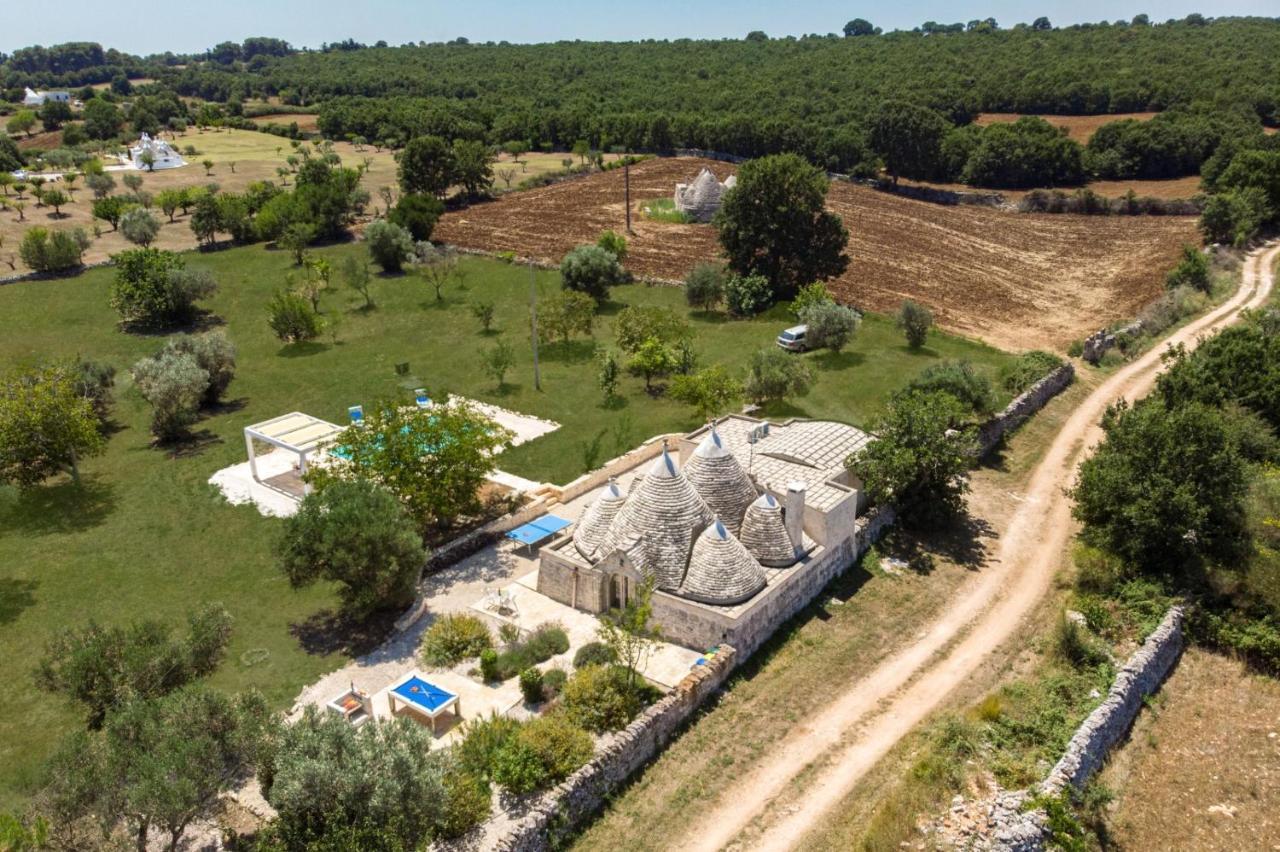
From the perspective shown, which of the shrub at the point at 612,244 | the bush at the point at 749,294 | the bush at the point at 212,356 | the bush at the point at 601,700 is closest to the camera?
the bush at the point at 601,700

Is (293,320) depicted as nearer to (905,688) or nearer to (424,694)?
(424,694)

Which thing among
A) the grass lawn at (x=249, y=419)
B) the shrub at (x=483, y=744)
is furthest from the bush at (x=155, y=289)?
the shrub at (x=483, y=744)

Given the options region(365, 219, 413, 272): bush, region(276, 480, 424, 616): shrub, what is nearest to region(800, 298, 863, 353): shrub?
region(276, 480, 424, 616): shrub

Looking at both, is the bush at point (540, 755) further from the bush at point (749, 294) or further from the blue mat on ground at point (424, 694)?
the bush at point (749, 294)

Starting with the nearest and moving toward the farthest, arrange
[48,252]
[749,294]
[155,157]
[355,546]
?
[355,546] < [749,294] < [48,252] < [155,157]

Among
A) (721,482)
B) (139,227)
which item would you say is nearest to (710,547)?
(721,482)

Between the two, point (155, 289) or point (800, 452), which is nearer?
point (800, 452)

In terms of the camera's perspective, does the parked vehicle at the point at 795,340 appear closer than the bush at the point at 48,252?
Yes
